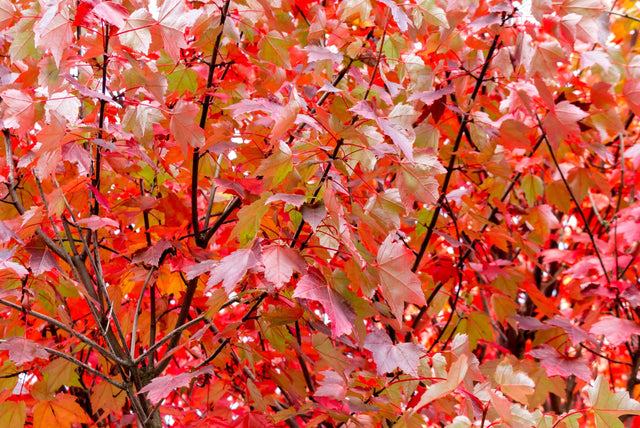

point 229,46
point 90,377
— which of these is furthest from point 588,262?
point 90,377

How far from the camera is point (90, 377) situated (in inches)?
129

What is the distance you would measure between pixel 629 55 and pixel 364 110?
3.04 metres

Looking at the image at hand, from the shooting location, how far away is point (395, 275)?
1.46 metres

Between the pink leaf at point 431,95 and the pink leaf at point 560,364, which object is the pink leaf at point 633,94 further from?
the pink leaf at point 560,364

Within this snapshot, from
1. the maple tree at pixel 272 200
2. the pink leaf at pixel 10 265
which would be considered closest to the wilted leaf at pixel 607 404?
the maple tree at pixel 272 200

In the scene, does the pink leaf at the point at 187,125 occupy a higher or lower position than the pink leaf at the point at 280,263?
higher

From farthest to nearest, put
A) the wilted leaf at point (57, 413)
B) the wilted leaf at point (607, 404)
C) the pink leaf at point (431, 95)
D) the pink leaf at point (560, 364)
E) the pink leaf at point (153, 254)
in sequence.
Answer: the pink leaf at point (560, 364) < the wilted leaf at point (57, 413) < the pink leaf at point (431, 95) < the pink leaf at point (153, 254) < the wilted leaf at point (607, 404)

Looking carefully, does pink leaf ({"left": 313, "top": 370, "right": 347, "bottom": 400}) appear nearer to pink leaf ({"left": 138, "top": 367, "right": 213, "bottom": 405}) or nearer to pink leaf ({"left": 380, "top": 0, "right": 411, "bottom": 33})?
pink leaf ({"left": 138, "top": 367, "right": 213, "bottom": 405})

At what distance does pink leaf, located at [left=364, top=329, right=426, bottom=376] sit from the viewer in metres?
1.54

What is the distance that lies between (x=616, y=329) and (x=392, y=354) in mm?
1320

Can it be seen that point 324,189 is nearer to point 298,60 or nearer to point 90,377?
point 298,60

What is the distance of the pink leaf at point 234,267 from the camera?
1.32 metres

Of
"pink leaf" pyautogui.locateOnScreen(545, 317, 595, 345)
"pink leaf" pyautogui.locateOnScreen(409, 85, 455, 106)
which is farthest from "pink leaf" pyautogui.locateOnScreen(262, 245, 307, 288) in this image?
"pink leaf" pyautogui.locateOnScreen(545, 317, 595, 345)

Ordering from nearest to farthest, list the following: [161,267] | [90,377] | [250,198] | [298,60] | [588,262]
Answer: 1. [250,198]
2. [161,267]
3. [298,60]
4. [588,262]
5. [90,377]
